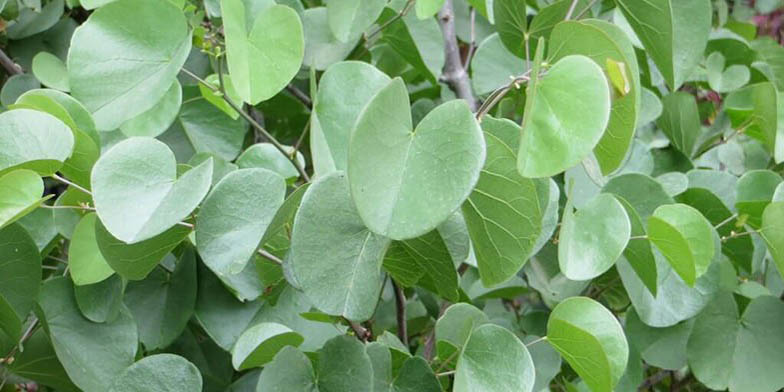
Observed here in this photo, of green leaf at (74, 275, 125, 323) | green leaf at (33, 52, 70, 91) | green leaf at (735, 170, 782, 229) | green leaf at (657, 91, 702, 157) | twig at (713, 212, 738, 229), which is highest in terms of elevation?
green leaf at (33, 52, 70, 91)

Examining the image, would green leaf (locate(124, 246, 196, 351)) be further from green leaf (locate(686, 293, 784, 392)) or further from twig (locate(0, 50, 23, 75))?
green leaf (locate(686, 293, 784, 392))

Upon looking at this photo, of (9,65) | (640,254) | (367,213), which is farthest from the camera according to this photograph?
(9,65)

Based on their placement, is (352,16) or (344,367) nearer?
(344,367)

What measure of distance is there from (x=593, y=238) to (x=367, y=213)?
185mm

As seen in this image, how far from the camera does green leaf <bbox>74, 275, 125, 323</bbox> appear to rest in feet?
1.89

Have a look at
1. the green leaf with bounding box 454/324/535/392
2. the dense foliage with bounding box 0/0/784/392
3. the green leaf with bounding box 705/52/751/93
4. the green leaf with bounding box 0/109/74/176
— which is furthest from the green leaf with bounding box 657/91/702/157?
the green leaf with bounding box 0/109/74/176

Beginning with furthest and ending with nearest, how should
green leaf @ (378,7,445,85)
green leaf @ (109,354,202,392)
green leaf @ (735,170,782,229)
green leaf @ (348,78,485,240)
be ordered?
green leaf @ (378,7,445,85), green leaf @ (735,170,782,229), green leaf @ (109,354,202,392), green leaf @ (348,78,485,240)

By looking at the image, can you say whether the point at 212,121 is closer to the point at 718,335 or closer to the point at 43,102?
the point at 43,102

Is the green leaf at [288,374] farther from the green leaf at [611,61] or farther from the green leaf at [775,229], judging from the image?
the green leaf at [775,229]

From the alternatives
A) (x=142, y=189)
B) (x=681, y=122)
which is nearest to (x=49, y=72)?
(x=142, y=189)

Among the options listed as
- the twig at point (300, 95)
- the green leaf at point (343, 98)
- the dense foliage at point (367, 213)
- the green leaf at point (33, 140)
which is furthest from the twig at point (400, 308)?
the twig at point (300, 95)

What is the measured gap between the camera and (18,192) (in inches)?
16.9

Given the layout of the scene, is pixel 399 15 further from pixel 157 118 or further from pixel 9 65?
pixel 9 65

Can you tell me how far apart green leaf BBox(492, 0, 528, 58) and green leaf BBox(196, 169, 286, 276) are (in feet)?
0.85
